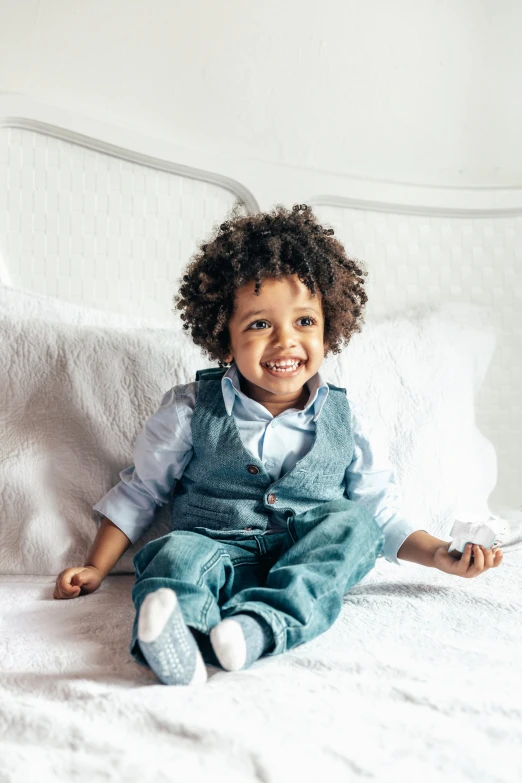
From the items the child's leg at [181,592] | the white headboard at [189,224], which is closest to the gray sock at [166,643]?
the child's leg at [181,592]

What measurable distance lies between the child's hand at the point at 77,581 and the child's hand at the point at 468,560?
484 mm

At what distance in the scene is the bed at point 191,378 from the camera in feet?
2.19

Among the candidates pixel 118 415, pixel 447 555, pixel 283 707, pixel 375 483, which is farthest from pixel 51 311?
pixel 283 707

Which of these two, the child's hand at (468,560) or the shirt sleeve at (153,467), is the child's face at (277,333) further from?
the child's hand at (468,560)

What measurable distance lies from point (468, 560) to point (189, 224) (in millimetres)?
947

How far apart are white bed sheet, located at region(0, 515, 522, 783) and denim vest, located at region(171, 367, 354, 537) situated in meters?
0.20

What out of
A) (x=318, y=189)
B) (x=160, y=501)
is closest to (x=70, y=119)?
(x=318, y=189)

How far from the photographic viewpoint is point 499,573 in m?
1.21

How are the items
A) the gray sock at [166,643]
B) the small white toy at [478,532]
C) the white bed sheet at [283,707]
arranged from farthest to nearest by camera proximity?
the small white toy at [478,532] → the gray sock at [166,643] → the white bed sheet at [283,707]

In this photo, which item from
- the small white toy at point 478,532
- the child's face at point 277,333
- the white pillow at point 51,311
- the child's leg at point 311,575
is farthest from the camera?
the white pillow at point 51,311

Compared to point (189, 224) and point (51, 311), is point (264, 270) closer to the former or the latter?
point (51, 311)

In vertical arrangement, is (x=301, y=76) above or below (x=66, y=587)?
above

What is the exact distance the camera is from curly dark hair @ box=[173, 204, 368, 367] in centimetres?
119

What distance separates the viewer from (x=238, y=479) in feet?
3.77
